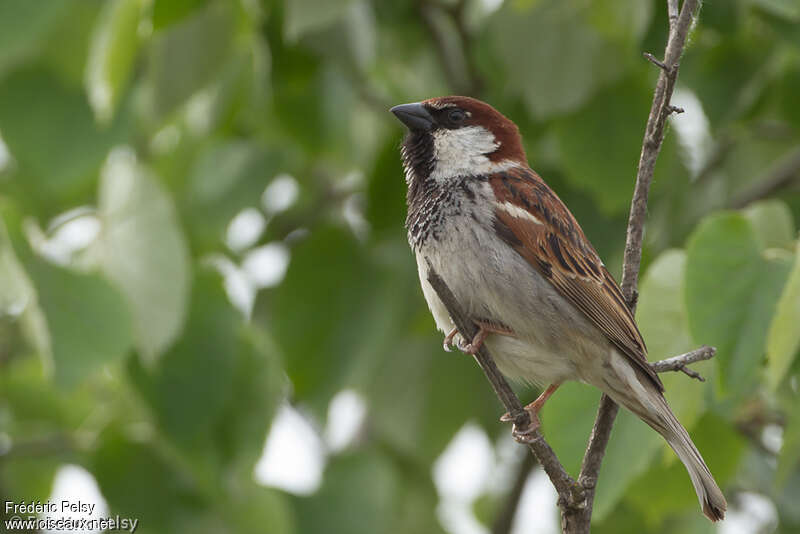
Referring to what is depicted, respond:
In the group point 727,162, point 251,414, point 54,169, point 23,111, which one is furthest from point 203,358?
point 727,162

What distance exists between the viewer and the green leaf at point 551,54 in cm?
335

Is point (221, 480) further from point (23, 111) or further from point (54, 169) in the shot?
point (23, 111)

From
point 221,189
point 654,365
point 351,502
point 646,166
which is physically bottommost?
point 351,502

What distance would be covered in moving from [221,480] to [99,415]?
0.73 m

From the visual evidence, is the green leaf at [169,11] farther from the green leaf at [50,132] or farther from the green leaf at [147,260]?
the green leaf at [50,132]

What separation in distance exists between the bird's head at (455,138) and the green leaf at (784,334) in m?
0.91

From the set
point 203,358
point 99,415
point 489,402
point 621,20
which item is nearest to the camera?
point 621,20

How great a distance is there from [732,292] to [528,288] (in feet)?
1.55

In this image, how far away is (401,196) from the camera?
3803mm

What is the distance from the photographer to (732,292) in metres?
2.33

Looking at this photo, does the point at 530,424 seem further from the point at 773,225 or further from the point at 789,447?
the point at 773,225

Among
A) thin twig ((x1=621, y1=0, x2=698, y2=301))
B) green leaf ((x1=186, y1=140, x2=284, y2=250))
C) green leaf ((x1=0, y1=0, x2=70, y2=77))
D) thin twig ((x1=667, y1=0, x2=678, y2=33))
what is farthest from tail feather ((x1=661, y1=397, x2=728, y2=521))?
green leaf ((x1=186, y1=140, x2=284, y2=250))

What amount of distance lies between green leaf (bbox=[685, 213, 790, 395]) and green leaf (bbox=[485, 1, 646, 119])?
1111mm

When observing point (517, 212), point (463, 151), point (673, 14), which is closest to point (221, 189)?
point (463, 151)
